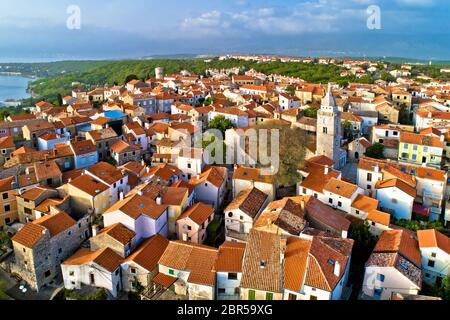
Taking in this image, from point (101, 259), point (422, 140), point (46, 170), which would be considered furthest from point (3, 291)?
point (422, 140)

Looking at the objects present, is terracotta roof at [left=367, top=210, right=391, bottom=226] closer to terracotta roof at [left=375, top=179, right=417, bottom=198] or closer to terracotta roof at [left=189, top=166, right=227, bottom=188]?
terracotta roof at [left=375, top=179, right=417, bottom=198]

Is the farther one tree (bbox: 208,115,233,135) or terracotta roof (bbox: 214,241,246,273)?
tree (bbox: 208,115,233,135)

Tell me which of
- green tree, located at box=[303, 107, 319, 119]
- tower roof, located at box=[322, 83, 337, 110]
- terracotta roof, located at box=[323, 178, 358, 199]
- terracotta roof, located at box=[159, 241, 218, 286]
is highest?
tower roof, located at box=[322, 83, 337, 110]

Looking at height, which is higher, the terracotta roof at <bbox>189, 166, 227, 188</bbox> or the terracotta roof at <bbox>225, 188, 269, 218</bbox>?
the terracotta roof at <bbox>189, 166, 227, 188</bbox>

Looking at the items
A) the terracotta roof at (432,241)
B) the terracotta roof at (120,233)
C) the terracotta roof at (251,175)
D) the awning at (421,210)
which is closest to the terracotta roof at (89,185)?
the terracotta roof at (120,233)

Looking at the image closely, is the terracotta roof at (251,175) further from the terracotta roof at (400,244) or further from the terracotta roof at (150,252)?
the terracotta roof at (400,244)

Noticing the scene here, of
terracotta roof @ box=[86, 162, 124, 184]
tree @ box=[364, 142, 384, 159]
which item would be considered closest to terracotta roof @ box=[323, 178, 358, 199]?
tree @ box=[364, 142, 384, 159]

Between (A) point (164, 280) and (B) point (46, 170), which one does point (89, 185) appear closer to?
(B) point (46, 170)
